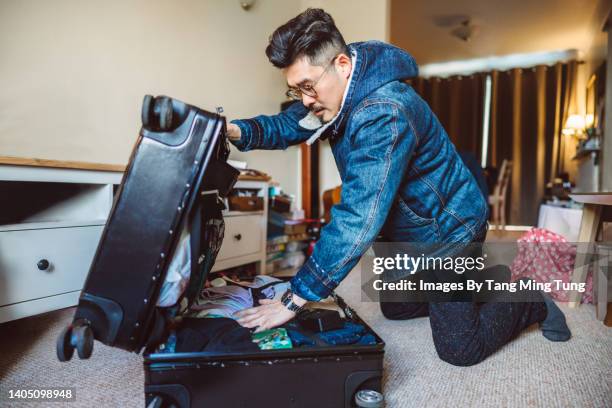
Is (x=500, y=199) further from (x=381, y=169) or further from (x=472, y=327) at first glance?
(x=381, y=169)

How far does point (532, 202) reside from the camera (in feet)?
19.1

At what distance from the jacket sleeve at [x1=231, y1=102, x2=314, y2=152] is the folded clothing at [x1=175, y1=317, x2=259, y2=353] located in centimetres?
48

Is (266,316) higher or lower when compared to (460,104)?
lower

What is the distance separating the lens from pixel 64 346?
0.66m

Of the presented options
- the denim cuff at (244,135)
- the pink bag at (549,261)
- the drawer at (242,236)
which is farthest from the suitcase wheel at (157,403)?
the pink bag at (549,261)

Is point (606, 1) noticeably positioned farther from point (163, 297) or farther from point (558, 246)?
point (163, 297)

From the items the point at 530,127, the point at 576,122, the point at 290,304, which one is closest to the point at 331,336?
the point at 290,304

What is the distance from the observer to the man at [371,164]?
81 cm

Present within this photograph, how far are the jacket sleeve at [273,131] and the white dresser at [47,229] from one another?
616 millimetres

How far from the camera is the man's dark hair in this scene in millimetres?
882

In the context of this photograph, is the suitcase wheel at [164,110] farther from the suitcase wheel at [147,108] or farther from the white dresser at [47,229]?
the white dresser at [47,229]

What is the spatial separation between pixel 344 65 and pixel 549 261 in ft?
5.22

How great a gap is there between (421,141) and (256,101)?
209cm

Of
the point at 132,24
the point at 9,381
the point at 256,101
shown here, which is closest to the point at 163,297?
the point at 9,381
